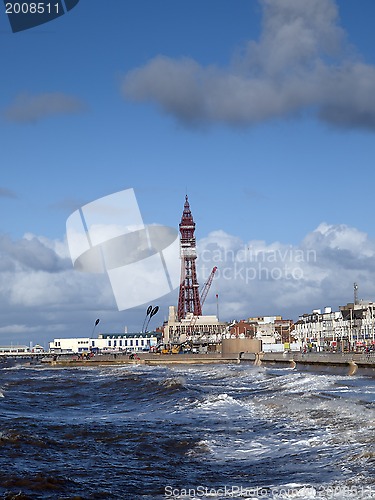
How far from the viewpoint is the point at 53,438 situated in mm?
29906

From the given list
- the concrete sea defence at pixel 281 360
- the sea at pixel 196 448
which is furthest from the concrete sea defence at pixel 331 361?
the sea at pixel 196 448

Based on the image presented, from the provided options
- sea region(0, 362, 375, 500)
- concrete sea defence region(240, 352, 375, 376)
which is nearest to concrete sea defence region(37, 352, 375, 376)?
concrete sea defence region(240, 352, 375, 376)

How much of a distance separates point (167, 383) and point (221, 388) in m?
4.79

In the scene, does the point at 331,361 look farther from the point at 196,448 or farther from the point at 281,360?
the point at 196,448

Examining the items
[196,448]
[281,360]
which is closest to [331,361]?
[281,360]

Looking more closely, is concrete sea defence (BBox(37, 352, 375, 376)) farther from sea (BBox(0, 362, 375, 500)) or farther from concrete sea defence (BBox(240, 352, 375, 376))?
sea (BBox(0, 362, 375, 500))

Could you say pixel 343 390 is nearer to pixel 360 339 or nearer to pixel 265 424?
pixel 265 424

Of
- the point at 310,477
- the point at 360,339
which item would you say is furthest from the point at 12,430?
the point at 360,339

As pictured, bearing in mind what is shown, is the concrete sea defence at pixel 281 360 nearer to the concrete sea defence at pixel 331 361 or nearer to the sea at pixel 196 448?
the concrete sea defence at pixel 331 361

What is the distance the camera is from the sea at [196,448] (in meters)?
19.4

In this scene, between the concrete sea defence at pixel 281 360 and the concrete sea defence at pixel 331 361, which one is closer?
the concrete sea defence at pixel 331 361

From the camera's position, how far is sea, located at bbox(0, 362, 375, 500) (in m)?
19.4

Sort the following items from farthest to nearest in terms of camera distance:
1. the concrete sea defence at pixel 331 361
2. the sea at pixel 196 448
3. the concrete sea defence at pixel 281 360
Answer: the concrete sea defence at pixel 281 360, the concrete sea defence at pixel 331 361, the sea at pixel 196 448

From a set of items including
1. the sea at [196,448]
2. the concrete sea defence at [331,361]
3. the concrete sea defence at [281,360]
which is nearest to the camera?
the sea at [196,448]
